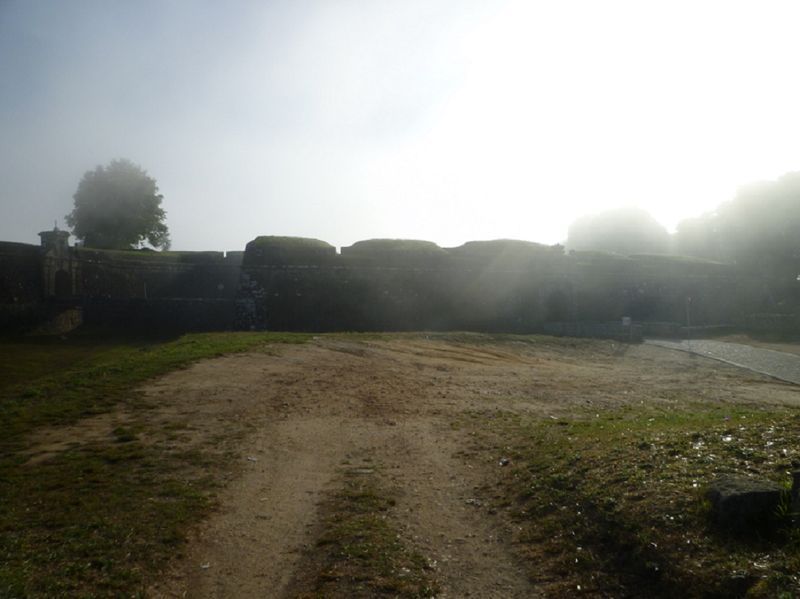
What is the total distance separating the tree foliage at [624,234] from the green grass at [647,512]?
2151 inches

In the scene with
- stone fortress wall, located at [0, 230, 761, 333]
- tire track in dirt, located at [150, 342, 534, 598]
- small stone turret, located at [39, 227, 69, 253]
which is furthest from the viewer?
small stone turret, located at [39, 227, 69, 253]

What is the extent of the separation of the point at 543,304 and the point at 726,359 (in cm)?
962

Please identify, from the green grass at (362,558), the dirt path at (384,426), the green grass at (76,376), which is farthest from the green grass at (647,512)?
→ the green grass at (76,376)

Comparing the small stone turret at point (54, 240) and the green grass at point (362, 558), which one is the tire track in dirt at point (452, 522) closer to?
the green grass at point (362, 558)

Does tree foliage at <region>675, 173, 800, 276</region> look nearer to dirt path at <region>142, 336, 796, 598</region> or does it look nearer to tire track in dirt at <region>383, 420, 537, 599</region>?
dirt path at <region>142, 336, 796, 598</region>

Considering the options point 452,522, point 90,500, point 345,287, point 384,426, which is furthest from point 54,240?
point 452,522

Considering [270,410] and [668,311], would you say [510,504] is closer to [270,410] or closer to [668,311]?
[270,410]

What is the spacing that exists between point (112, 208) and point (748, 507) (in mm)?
49573

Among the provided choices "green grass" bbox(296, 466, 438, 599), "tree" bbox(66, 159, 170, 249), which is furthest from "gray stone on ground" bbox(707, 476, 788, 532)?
"tree" bbox(66, 159, 170, 249)

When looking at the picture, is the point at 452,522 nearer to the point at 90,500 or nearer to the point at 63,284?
the point at 90,500

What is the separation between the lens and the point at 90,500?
5.81 metres

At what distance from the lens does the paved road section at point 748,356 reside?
19109 mm

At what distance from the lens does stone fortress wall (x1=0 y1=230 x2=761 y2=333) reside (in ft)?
87.3

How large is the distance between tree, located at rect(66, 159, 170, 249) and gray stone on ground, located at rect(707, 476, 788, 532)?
1892 inches
